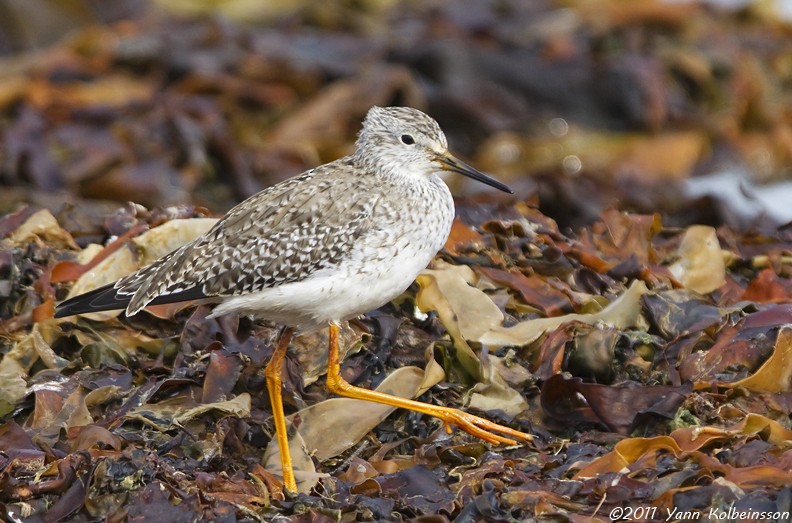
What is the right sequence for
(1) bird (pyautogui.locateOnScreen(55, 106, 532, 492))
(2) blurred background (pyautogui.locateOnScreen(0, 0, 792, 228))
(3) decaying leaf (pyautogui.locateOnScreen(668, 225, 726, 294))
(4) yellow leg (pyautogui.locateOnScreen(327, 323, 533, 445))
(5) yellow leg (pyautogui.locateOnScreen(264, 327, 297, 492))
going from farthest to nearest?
(2) blurred background (pyautogui.locateOnScreen(0, 0, 792, 228)) → (3) decaying leaf (pyautogui.locateOnScreen(668, 225, 726, 294)) → (1) bird (pyautogui.locateOnScreen(55, 106, 532, 492)) → (4) yellow leg (pyautogui.locateOnScreen(327, 323, 533, 445)) → (5) yellow leg (pyautogui.locateOnScreen(264, 327, 297, 492))

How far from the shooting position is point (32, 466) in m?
4.61

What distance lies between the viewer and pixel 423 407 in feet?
16.6

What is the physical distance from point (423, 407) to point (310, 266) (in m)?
0.77

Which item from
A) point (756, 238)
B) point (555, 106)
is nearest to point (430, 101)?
point (555, 106)

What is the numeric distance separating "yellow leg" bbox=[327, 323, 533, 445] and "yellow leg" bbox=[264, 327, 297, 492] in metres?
0.22

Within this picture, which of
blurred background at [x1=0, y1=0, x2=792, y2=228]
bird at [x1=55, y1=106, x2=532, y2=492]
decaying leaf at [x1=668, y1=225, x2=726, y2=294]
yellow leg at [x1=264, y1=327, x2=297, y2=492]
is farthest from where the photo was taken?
blurred background at [x1=0, y1=0, x2=792, y2=228]

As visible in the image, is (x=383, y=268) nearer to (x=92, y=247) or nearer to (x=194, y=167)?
(x=92, y=247)

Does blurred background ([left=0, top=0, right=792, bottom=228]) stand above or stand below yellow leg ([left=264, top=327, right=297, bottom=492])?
below

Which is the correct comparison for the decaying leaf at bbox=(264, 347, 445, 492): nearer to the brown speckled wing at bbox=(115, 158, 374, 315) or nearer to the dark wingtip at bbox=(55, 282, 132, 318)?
the brown speckled wing at bbox=(115, 158, 374, 315)

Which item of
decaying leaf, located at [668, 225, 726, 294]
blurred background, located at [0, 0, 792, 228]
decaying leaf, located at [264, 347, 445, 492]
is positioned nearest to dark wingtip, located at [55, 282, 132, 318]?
decaying leaf, located at [264, 347, 445, 492]

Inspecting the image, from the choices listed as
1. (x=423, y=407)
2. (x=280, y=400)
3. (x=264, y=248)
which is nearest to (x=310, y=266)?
(x=264, y=248)

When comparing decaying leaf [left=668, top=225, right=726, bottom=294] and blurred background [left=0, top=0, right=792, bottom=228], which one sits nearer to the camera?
decaying leaf [left=668, top=225, right=726, bottom=294]

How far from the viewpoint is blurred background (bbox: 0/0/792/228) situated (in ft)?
31.4

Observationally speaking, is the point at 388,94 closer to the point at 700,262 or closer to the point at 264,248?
the point at 700,262
